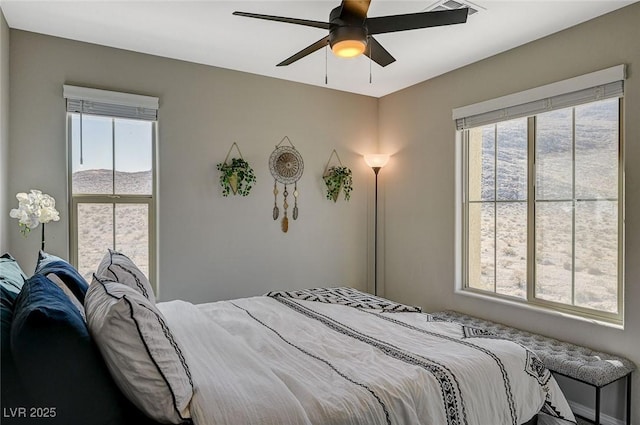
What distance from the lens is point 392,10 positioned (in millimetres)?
2684

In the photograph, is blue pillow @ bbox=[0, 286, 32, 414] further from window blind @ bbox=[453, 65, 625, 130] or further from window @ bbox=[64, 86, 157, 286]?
window blind @ bbox=[453, 65, 625, 130]

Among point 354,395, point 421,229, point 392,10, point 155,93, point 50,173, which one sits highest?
point 392,10

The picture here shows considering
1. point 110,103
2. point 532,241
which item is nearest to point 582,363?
point 532,241

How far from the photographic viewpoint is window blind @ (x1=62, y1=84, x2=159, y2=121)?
10.4ft

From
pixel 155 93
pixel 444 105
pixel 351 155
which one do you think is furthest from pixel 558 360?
pixel 155 93

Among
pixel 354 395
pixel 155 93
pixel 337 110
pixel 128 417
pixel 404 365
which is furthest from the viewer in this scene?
pixel 337 110

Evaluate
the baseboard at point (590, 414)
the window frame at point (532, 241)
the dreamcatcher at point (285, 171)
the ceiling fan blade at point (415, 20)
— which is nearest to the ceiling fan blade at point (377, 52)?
the ceiling fan blade at point (415, 20)

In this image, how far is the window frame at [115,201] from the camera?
323 cm

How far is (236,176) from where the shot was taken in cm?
381

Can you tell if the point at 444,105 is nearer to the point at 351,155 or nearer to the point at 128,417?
the point at 351,155

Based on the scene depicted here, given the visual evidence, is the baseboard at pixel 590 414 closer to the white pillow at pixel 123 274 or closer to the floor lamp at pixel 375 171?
the floor lamp at pixel 375 171

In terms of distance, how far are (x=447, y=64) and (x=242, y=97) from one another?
1.94 m

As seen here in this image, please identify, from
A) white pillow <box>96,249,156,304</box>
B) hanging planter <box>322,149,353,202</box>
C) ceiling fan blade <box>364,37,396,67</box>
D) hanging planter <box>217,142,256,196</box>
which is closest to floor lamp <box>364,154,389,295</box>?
hanging planter <box>322,149,353,202</box>

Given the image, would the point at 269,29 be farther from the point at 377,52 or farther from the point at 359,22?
the point at 359,22
